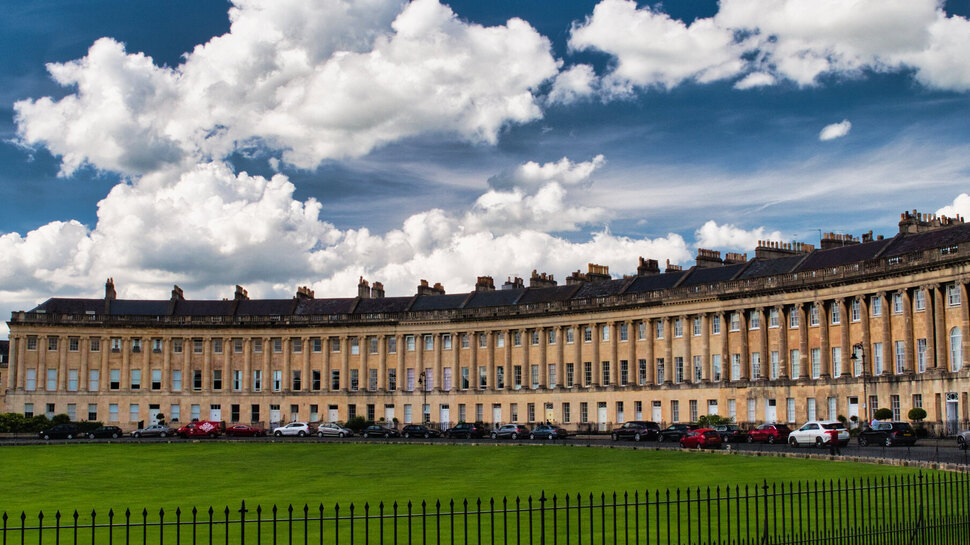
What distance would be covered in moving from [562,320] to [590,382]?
6.13 m

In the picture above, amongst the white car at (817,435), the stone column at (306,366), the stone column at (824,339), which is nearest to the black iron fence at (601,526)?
the white car at (817,435)

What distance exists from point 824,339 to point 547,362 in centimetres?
2833

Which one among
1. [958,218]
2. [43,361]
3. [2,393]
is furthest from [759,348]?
[2,393]

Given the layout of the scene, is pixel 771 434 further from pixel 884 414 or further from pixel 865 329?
pixel 865 329

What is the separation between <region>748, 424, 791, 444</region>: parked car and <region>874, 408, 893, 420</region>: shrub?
9.67 m

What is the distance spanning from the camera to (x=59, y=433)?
282 ft

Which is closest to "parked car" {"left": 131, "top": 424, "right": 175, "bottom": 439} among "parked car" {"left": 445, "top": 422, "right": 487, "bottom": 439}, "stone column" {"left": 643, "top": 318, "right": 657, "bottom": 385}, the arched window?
"parked car" {"left": 445, "top": 422, "right": 487, "bottom": 439}

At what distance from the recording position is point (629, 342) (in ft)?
298

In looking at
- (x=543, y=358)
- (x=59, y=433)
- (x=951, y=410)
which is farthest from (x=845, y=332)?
(x=59, y=433)

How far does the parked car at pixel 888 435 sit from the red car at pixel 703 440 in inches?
287

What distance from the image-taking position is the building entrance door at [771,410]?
77938 millimetres

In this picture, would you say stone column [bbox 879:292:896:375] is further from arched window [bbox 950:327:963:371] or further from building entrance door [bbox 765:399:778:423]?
building entrance door [bbox 765:399:778:423]

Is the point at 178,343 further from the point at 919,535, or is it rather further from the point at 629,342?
the point at 919,535

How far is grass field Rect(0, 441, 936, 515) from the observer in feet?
101
